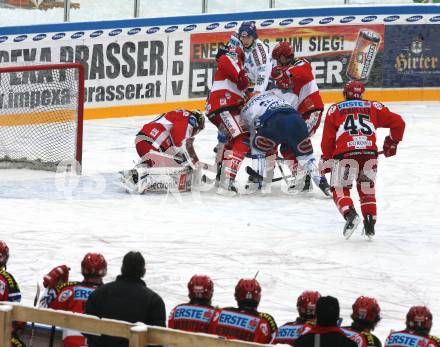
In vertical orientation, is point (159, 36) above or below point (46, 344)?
above

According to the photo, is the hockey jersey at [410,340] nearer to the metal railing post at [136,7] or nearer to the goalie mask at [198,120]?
the goalie mask at [198,120]

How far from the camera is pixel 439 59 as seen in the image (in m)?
16.1

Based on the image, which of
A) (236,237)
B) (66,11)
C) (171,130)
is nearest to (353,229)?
(236,237)

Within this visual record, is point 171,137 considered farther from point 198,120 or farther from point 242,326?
point 242,326

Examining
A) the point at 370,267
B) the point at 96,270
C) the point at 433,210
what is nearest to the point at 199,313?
the point at 96,270

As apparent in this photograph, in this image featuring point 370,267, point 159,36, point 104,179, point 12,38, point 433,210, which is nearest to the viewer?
point 370,267

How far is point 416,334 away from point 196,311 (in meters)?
0.96

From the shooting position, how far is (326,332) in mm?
4844

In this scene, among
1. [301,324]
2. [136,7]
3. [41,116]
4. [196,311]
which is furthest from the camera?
[136,7]

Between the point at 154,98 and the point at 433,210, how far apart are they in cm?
518

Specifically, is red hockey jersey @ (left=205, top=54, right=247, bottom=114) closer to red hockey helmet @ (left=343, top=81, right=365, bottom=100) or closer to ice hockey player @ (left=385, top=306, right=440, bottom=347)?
red hockey helmet @ (left=343, top=81, right=365, bottom=100)

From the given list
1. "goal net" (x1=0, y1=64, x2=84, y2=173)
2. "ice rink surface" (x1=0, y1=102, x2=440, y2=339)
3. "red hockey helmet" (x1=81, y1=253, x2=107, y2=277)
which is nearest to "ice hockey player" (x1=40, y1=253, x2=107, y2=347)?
"red hockey helmet" (x1=81, y1=253, x2=107, y2=277)

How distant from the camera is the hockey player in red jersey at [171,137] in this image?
10.7 metres

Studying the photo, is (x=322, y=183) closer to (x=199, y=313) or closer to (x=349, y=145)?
(x=349, y=145)
